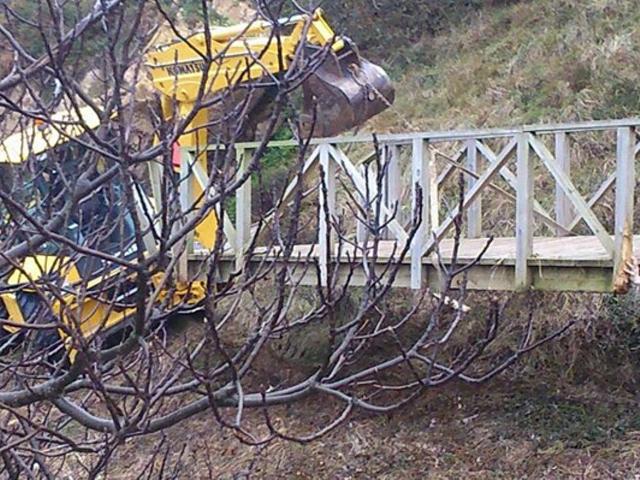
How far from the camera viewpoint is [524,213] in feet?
14.6

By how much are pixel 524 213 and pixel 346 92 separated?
1.71 metres

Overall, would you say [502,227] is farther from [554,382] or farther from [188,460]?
[188,460]

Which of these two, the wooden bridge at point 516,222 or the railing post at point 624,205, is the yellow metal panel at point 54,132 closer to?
the wooden bridge at point 516,222

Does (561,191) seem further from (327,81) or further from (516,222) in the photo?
(327,81)

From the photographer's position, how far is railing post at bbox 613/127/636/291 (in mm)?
4105

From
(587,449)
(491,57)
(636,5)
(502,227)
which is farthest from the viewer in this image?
(491,57)

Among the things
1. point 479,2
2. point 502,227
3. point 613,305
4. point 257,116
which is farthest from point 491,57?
point 257,116

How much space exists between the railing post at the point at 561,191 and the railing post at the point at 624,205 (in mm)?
1707

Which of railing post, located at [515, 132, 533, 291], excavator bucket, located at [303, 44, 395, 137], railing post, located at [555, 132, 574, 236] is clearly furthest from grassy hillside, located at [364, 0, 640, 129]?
railing post, located at [515, 132, 533, 291]

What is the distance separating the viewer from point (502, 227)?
7301 millimetres

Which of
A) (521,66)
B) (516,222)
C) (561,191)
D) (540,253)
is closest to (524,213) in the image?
(516,222)

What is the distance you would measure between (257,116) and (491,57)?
6.10 m

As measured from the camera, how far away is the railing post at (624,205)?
13.5 ft

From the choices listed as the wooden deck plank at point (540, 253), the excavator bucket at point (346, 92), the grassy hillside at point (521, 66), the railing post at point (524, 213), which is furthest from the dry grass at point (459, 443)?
the grassy hillside at point (521, 66)
